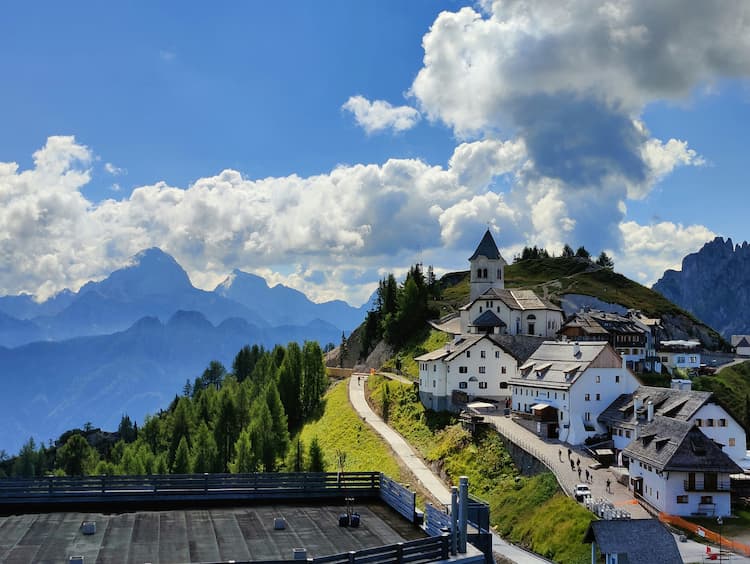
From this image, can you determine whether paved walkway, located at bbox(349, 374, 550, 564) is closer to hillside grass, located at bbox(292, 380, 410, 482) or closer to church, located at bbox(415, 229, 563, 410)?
hillside grass, located at bbox(292, 380, 410, 482)

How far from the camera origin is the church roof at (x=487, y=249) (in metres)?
138

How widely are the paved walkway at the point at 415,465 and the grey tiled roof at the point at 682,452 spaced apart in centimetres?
1205

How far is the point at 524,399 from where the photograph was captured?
8481cm

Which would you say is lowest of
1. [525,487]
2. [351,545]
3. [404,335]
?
[525,487]

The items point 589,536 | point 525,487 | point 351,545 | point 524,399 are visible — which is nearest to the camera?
point 351,545

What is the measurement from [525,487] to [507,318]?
183ft

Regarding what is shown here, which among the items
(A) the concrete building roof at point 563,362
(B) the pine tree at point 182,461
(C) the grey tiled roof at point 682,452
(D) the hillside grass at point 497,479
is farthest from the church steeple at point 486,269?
(C) the grey tiled roof at point 682,452

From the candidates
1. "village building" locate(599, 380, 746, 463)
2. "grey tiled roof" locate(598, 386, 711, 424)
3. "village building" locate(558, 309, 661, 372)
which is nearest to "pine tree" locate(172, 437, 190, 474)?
"village building" locate(558, 309, 661, 372)

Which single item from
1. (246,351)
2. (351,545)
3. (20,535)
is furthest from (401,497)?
(246,351)

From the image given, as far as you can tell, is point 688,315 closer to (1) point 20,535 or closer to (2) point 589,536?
(2) point 589,536

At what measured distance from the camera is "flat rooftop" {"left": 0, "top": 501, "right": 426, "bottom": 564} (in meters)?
22.2

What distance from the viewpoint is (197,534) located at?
80.0 feet

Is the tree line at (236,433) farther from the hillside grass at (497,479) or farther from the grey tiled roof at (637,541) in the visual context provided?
the grey tiled roof at (637,541)

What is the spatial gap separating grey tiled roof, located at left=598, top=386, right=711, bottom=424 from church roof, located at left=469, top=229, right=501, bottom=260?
63.3m
